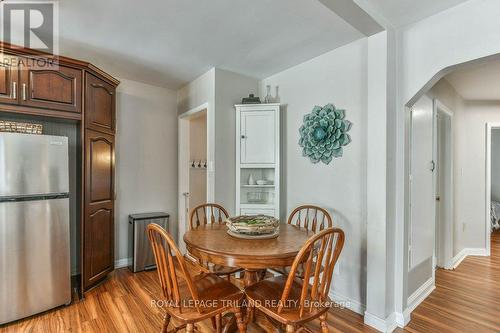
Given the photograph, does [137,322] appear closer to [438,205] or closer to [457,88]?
[438,205]

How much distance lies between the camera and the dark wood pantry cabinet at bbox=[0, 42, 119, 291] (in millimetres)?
2172

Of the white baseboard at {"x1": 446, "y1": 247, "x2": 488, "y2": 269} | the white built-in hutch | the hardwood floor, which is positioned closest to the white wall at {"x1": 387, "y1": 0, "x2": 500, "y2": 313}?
the hardwood floor

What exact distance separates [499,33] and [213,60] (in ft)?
7.70

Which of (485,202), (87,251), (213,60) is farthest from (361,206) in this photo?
(485,202)

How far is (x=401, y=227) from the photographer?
2.12 meters

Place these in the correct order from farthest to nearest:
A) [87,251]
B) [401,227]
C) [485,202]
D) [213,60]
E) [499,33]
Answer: [485,202] → [213,60] → [87,251] → [401,227] → [499,33]

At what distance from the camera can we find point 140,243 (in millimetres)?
3176

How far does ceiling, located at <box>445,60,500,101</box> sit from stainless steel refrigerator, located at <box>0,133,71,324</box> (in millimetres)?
4081

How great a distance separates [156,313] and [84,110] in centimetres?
203

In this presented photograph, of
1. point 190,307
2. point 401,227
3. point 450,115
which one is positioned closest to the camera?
point 190,307

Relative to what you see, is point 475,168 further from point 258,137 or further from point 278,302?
point 278,302

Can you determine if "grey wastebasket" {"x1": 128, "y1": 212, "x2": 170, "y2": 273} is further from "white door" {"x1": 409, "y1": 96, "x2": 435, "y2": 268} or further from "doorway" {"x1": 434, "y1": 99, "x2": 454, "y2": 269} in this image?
"doorway" {"x1": 434, "y1": 99, "x2": 454, "y2": 269}

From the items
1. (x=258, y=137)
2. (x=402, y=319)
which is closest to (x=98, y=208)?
(x=258, y=137)

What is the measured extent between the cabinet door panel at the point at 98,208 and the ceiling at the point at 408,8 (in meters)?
2.70
